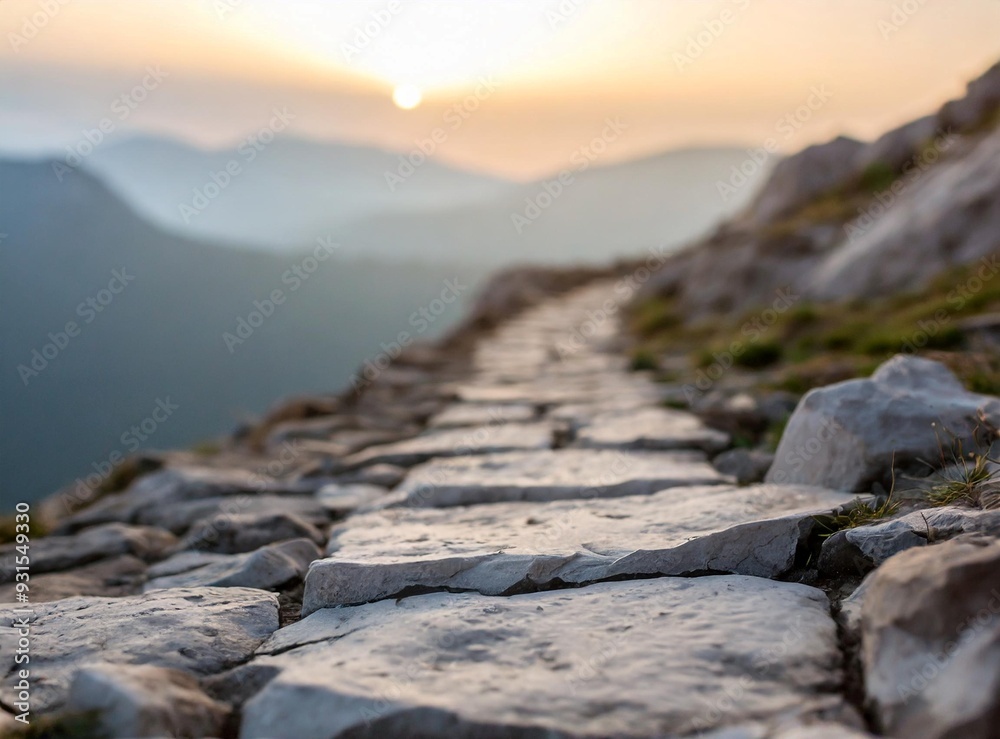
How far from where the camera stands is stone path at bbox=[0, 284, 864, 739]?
4.43ft

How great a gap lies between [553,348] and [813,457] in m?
5.80

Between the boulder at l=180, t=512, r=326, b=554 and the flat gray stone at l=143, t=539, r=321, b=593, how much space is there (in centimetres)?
16

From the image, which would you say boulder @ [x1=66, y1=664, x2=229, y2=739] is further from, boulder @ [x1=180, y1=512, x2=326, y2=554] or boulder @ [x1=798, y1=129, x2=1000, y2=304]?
boulder @ [x1=798, y1=129, x2=1000, y2=304]

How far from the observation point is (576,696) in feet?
4.50

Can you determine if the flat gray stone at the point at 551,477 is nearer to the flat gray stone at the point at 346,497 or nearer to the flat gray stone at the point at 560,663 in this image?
the flat gray stone at the point at 346,497

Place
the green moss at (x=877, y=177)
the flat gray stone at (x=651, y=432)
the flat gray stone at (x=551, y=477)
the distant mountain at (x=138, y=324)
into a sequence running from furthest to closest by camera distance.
Answer: 1. the distant mountain at (x=138, y=324)
2. the green moss at (x=877, y=177)
3. the flat gray stone at (x=651, y=432)
4. the flat gray stone at (x=551, y=477)

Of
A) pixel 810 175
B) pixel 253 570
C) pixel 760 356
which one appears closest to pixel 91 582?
pixel 253 570

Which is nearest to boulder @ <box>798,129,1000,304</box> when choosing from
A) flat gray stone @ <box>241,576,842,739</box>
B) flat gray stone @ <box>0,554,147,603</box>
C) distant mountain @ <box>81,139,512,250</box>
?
flat gray stone @ <box>241,576,842,739</box>

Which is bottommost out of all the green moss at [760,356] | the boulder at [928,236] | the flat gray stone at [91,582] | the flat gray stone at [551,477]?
the flat gray stone at [91,582]

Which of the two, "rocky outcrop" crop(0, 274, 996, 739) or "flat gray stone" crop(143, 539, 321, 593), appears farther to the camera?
"flat gray stone" crop(143, 539, 321, 593)

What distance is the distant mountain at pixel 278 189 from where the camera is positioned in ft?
211

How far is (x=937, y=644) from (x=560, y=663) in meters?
0.67

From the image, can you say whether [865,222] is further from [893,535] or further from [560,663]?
[560,663]

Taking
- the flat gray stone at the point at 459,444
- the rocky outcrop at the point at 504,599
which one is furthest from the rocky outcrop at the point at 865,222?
the rocky outcrop at the point at 504,599
